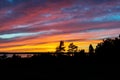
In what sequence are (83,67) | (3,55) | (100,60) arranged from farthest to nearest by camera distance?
1. (100,60)
2. (83,67)
3. (3,55)

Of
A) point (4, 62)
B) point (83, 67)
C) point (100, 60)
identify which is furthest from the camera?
point (100, 60)

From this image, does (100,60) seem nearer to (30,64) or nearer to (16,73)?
(30,64)

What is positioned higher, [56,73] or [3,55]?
[3,55]

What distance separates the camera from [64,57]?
822 inches

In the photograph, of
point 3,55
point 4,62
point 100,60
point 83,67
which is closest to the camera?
point 3,55

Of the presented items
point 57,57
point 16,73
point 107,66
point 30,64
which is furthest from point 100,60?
point 16,73

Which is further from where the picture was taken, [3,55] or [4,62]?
[4,62]

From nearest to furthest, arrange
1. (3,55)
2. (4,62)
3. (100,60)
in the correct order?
(3,55), (4,62), (100,60)

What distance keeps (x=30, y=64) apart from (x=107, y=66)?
525 cm

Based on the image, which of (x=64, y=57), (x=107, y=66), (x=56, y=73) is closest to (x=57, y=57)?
(x=64, y=57)

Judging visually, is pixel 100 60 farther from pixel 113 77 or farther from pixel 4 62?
pixel 4 62

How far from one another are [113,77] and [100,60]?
12.5 ft

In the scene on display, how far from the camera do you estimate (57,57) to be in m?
20.9

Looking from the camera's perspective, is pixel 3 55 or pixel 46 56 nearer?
pixel 3 55
